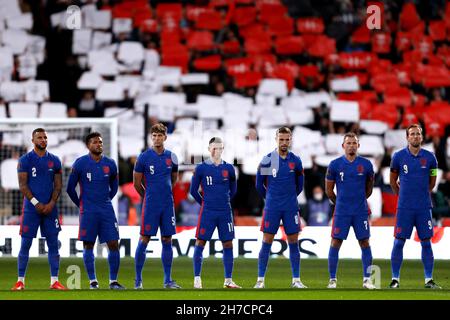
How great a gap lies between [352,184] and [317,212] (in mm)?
5402

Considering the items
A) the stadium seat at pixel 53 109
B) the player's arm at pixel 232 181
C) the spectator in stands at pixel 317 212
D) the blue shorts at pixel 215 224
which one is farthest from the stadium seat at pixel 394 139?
the blue shorts at pixel 215 224

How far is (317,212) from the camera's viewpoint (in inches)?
663

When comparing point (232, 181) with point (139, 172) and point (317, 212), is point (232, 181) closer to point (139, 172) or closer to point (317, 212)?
point (139, 172)

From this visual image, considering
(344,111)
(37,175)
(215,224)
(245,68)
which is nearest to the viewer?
(37,175)

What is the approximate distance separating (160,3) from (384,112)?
4.58m

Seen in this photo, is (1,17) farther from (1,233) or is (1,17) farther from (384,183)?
(384,183)

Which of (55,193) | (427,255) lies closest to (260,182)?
(427,255)

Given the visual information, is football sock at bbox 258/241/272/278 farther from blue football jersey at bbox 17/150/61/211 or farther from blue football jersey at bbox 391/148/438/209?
blue football jersey at bbox 17/150/61/211

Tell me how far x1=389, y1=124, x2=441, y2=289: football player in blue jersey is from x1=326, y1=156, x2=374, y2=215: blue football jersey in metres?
0.37

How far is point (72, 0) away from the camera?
20406mm

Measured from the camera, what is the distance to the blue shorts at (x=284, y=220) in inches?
452
